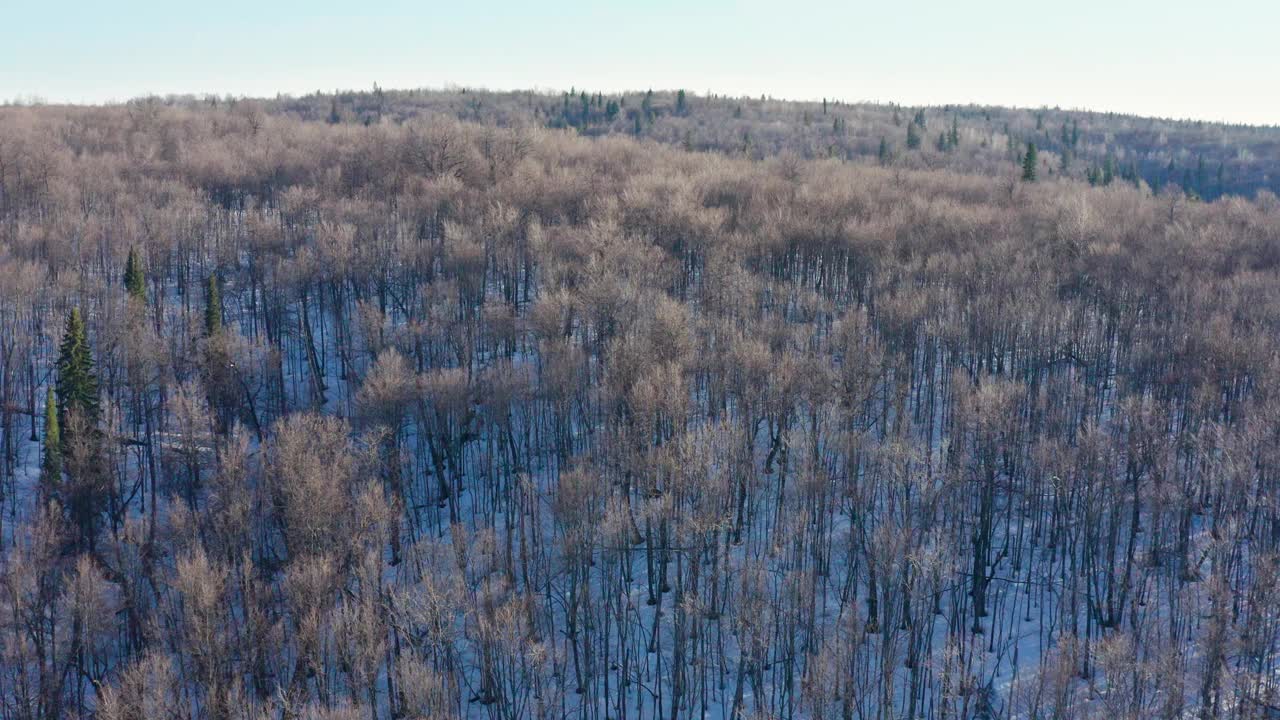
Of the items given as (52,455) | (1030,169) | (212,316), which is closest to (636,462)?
(52,455)

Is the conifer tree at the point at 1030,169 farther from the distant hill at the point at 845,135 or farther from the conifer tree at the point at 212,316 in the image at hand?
the conifer tree at the point at 212,316

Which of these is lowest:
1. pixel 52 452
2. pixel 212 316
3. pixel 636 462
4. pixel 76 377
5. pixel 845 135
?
pixel 52 452

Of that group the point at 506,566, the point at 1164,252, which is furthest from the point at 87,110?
the point at 1164,252

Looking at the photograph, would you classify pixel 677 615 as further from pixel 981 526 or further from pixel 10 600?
pixel 10 600

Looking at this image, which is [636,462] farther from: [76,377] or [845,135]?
[845,135]

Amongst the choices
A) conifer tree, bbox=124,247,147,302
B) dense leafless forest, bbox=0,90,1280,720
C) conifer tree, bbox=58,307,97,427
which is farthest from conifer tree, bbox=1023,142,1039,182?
conifer tree, bbox=58,307,97,427
